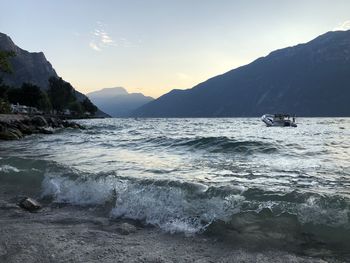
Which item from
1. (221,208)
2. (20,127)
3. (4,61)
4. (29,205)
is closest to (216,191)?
(221,208)

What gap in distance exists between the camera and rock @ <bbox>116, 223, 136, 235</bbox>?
26.4 ft

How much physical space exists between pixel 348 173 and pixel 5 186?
1248 cm

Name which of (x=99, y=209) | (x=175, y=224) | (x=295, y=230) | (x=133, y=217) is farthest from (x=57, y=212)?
(x=295, y=230)

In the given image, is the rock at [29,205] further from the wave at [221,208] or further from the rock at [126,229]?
the rock at [126,229]

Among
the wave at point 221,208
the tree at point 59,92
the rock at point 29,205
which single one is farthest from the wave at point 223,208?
the tree at point 59,92

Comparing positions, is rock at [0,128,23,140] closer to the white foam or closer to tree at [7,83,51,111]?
the white foam

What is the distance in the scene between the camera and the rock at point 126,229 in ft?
26.4

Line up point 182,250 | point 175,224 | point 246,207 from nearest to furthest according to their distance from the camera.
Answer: point 182,250 < point 175,224 < point 246,207

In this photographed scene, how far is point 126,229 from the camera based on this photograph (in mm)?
8234

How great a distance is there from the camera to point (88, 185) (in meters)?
12.0

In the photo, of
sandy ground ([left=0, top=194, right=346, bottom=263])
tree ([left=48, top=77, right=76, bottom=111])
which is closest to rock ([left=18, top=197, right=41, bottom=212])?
sandy ground ([left=0, top=194, right=346, bottom=263])

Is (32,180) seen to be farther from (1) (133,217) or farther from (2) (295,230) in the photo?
(2) (295,230)

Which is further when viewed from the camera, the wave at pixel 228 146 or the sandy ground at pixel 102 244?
the wave at pixel 228 146

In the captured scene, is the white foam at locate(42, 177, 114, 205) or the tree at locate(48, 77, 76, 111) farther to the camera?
the tree at locate(48, 77, 76, 111)
